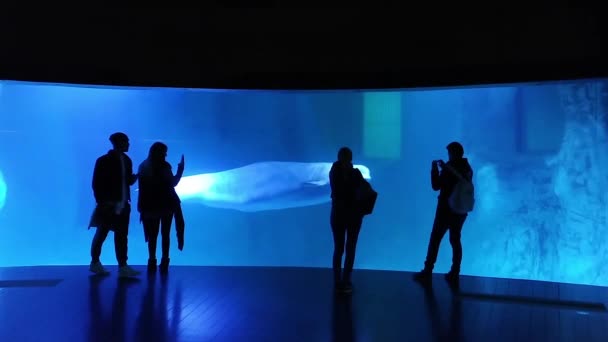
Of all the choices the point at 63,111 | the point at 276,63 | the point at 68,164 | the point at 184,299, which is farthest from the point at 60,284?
the point at 63,111

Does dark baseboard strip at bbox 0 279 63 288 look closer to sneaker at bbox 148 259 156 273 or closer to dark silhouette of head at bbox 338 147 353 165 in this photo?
sneaker at bbox 148 259 156 273

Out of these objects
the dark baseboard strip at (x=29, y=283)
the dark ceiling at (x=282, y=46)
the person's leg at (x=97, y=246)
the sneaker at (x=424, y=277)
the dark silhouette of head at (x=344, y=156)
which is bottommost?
the dark baseboard strip at (x=29, y=283)

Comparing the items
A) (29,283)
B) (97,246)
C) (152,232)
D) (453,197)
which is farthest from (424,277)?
(29,283)

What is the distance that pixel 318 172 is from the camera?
12.2 metres

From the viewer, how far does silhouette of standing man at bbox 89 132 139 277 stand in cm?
594

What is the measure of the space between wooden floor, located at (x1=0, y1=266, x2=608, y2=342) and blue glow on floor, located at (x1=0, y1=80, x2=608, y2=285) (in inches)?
165

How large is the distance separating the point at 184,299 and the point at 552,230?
34.8 feet

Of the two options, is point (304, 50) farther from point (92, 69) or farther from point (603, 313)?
point (603, 313)

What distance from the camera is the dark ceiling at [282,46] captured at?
6223mm

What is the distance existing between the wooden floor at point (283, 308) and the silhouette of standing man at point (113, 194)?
394 mm

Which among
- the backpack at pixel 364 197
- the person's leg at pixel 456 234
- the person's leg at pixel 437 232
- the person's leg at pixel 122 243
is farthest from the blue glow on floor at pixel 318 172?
the backpack at pixel 364 197

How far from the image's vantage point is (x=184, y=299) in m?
4.88

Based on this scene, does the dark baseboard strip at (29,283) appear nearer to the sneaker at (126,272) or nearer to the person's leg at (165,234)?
the sneaker at (126,272)

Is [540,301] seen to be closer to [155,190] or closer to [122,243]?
[155,190]
